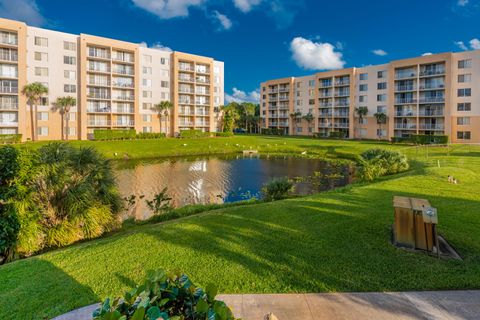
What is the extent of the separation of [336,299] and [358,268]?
1.27m

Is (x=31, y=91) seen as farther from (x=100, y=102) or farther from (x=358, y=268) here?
(x=358, y=268)

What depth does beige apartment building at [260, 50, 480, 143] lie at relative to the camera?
5216cm

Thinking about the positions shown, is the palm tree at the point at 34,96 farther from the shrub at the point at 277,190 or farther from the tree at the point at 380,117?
the tree at the point at 380,117

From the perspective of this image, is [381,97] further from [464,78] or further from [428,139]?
[428,139]

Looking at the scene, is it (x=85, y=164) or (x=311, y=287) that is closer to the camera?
(x=311, y=287)

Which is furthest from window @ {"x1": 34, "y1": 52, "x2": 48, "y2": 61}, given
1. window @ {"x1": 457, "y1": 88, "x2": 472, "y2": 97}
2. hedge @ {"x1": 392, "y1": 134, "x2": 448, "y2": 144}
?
window @ {"x1": 457, "y1": 88, "x2": 472, "y2": 97}

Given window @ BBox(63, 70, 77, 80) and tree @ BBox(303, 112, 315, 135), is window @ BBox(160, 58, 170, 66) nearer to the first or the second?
window @ BBox(63, 70, 77, 80)

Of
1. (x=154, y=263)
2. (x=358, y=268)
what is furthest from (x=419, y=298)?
(x=154, y=263)

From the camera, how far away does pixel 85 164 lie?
447 inches

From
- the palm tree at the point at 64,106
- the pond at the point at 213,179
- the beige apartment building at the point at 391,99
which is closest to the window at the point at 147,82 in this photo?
the palm tree at the point at 64,106

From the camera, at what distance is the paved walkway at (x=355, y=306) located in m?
4.77

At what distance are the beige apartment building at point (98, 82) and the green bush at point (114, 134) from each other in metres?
4.18

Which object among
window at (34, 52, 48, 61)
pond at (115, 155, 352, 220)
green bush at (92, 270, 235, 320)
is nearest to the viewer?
green bush at (92, 270, 235, 320)

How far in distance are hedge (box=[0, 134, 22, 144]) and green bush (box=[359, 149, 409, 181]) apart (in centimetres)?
4346
